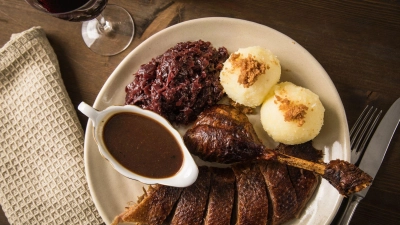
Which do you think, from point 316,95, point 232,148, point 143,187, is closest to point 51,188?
point 143,187

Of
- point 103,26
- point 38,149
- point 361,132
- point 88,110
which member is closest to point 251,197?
point 361,132

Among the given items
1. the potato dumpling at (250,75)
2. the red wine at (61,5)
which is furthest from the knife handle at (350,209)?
the red wine at (61,5)

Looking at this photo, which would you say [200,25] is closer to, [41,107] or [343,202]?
[41,107]

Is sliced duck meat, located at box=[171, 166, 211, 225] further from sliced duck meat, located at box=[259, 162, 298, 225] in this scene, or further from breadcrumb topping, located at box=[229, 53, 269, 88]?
breadcrumb topping, located at box=[229, 53, 269, 88]

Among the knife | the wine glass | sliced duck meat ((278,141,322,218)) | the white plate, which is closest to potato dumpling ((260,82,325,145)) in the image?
sliced duck meat ((278,141,322,218))

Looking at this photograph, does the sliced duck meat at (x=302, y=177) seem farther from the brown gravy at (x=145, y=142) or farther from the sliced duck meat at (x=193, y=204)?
the brown gravy at (x=145, y=142)

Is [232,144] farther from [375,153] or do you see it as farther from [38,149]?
[38,149]
